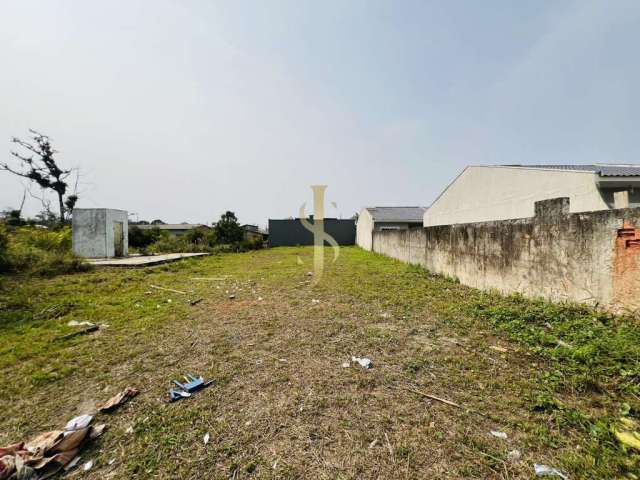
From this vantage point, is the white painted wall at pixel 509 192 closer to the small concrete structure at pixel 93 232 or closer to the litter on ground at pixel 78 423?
the litter on ground at pixel 78 423

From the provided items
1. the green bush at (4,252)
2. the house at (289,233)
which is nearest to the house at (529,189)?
the house at (289,233)

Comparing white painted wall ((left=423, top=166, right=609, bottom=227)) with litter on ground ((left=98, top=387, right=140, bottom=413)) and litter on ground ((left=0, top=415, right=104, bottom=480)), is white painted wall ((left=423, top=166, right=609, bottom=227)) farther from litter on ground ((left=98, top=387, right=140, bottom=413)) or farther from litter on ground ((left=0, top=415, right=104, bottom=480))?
litter on ground ((left=0, top=415, right=104, bottom=480))

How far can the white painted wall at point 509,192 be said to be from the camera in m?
5.47

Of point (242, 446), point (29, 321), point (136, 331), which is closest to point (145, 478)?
point (242, 446)

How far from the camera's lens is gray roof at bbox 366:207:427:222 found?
16234 mm

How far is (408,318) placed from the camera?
3236 mm

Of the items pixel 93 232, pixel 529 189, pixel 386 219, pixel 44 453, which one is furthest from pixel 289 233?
pixel 44 453

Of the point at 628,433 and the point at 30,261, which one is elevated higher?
the point at 30,261

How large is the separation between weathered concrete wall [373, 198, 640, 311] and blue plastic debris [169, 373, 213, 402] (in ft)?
12.5

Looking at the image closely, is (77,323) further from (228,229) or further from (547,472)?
(228,229)

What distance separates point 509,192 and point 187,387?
8829mm

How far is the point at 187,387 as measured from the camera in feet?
6.16

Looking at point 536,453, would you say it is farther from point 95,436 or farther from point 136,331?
point 136,331

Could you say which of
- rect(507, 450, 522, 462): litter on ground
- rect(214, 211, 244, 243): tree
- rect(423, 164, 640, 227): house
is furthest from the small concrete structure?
rect(423, 164, 640, 227): house
